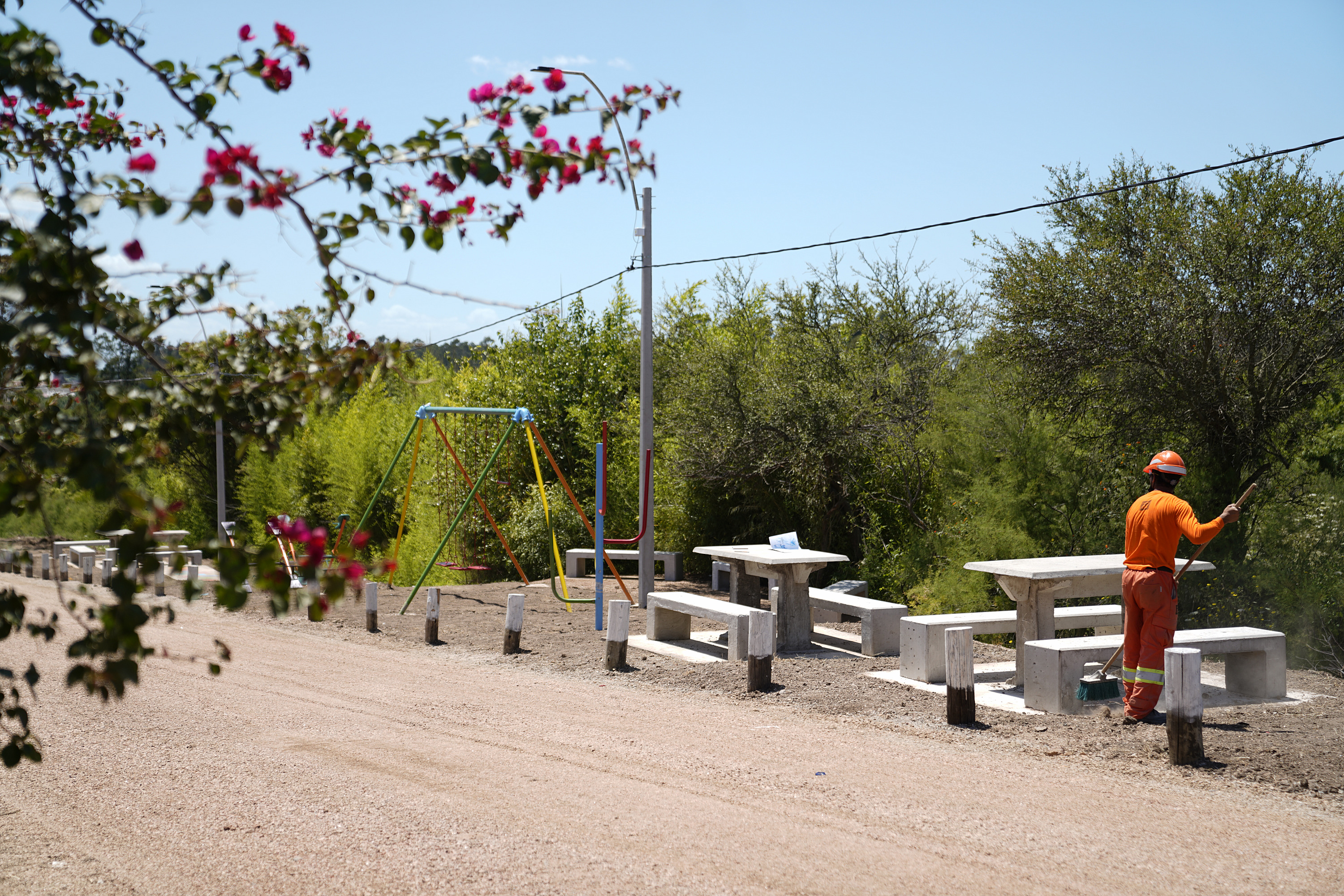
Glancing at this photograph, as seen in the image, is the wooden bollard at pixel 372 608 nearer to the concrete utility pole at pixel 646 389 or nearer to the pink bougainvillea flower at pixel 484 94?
the concrete utility pole at pixel 646 389

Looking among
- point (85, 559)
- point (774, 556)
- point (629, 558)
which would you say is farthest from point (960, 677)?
point (85, 559)

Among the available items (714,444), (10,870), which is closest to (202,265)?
(10,870)

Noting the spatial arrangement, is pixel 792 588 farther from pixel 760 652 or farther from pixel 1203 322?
pixel 1203 322

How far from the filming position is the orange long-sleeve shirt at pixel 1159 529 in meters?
7.34

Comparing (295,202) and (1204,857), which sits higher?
(295,202)

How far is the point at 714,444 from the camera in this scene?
18.4 meters

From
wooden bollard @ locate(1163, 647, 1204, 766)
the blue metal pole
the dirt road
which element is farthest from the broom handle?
the blue metal pole

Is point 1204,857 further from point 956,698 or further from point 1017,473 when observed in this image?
point 1017,473

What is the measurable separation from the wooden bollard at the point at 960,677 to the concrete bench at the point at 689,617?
220 centimetres

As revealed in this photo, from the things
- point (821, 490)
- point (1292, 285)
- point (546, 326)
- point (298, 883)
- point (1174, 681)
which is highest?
point (546, 326)

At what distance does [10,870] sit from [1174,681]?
633cm

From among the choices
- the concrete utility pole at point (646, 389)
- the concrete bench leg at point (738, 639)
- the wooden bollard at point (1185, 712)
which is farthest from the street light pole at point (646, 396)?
the wooden bollard at point (1185, 712)

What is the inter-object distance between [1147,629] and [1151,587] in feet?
0.96

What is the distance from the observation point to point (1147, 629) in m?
7.40
